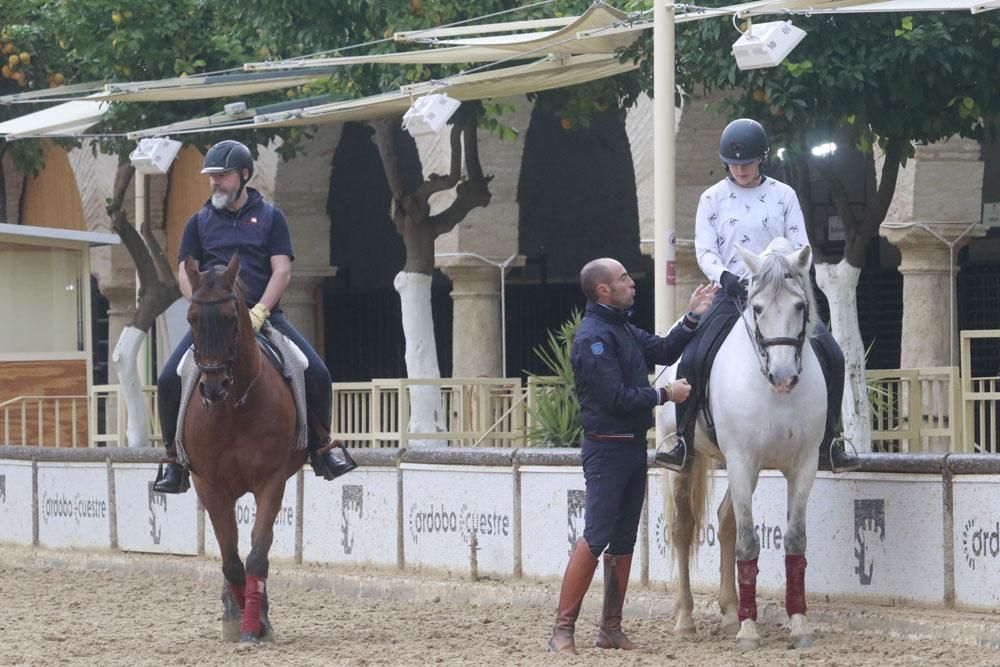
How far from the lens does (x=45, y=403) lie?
19.3m

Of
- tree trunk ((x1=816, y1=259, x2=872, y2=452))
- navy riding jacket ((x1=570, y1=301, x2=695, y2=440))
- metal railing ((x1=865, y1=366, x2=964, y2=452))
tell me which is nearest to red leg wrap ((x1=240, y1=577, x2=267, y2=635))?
navy riding jacket ((x1=570, y1=301, x2=695, y2=440))

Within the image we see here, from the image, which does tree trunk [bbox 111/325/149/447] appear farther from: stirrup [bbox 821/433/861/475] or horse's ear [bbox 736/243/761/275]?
horse's ear [bbox 736/243/761/275]

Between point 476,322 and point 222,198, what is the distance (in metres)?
10.5

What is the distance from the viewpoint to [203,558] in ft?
47.5

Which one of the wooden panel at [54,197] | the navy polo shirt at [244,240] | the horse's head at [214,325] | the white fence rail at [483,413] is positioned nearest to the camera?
the horse's head at [214,325]

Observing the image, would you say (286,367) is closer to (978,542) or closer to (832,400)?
(832,400)

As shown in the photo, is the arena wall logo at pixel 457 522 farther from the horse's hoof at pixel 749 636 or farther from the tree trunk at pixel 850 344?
the horse's hoof at pixel 749 636

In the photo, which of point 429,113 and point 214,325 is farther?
point 429,113

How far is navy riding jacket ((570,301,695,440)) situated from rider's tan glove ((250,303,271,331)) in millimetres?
1690

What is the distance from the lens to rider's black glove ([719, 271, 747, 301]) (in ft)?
29.5

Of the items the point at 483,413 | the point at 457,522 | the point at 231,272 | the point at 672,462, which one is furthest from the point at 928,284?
the point at 231,272

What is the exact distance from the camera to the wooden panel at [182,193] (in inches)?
972

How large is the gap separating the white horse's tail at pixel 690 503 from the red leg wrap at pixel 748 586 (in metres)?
0.90

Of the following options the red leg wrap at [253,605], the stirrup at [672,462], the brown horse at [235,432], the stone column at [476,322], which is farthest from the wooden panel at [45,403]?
the stirrup at [672,462]
